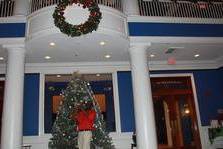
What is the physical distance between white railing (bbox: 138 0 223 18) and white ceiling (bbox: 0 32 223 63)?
4.08 feet

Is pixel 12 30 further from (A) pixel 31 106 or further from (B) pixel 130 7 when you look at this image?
(B) pixel 130 7

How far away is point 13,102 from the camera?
28.6ft

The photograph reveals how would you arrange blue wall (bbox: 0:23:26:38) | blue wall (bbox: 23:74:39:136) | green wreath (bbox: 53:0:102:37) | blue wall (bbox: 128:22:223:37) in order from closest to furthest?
green wreath (bbox: 53:0:102:37) < blue wall (bbox: 0:23:26:38) < blue wall (bbox: 128:22:223:37) < blue wall (bbox: 23:74:39:136)

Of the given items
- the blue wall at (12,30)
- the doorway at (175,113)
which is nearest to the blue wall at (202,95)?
the doorway at (175,113)

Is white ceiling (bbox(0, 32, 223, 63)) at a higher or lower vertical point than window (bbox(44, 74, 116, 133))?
higher

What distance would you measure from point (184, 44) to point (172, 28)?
2.54 feet

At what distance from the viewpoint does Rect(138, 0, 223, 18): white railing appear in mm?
10453

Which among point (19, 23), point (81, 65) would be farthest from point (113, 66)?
point (19, 23)

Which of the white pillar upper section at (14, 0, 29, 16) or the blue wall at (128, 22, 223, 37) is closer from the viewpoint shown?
the white pillar upper section at (14, 0, 29, 16)

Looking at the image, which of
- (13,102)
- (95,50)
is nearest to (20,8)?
(95,50)

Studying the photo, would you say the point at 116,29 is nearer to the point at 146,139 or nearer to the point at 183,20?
the point at 183,20

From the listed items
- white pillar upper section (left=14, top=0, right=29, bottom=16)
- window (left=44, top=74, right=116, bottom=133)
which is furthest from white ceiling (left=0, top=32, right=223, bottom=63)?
white pillar upper section (left=14, top=0, right=29, bottom=16)

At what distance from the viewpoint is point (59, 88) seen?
39.7ft

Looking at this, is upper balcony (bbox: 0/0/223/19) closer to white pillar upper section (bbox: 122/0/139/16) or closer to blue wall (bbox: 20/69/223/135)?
white pillar upper section (bbox: 122/0/139/16)
